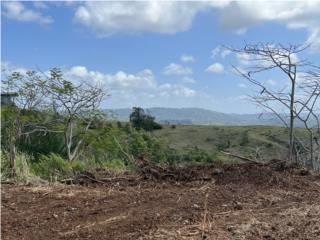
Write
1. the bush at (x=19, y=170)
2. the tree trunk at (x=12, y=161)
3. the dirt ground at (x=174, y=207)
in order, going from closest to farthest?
the dirt ground at (x=174, y=207) < the bush at (x=19, y=170) < the tree trunk at (x=12, y=161)

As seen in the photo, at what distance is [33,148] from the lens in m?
13.1

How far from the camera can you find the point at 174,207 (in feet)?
17.6

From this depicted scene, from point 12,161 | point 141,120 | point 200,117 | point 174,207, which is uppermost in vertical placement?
point 200,117

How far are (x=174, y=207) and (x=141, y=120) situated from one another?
2334 cm

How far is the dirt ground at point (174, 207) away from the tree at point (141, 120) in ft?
61.1

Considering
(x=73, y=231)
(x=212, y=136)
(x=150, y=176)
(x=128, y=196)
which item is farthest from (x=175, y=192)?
(x=212, y=136)

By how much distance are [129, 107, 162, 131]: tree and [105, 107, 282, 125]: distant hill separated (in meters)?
0.39

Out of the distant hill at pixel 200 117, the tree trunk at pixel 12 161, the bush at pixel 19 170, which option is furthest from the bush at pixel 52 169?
the distant hill at pixel 200 117

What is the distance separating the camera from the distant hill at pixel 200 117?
936 cm

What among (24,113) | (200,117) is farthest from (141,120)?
(200,117)

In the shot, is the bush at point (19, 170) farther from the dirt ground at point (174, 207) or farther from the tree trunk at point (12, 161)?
the dirt ground at point (174, 207)

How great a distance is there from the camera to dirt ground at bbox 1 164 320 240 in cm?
453

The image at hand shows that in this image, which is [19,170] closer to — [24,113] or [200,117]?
[24,113]

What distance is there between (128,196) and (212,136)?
32.4 metres
